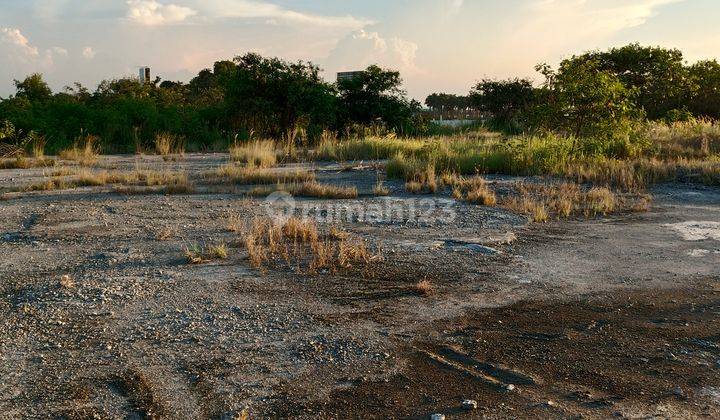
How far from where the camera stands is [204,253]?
6934 mm

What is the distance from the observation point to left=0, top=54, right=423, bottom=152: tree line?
2189cm

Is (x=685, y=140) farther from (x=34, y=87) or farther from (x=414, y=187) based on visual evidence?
(x=34, y=87)

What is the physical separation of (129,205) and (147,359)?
6.29 m

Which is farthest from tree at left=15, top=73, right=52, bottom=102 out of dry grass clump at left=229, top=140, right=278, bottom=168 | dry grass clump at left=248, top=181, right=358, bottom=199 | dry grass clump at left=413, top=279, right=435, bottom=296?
dry grass clump at left=413, top=279, right=435, bottom=296

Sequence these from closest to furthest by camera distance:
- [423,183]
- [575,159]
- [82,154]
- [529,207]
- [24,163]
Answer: [529,207], [423,183], [575,159], [24,163], [82,154]

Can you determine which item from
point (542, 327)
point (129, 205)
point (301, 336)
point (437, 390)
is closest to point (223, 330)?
point (301, 336)

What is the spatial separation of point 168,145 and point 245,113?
10.9ft

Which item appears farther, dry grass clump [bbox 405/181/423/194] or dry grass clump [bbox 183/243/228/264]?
dry grass clump [bbox 405/181/423/194]

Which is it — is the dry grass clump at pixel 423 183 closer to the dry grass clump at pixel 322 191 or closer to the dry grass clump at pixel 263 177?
the dry grass clump at pixel 322 191

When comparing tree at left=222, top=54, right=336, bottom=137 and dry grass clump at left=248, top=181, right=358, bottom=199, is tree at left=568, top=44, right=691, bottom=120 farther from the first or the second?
dry grass clump at left=248, top=181, right=358, bottom=199

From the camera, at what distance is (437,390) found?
3936 millimetres

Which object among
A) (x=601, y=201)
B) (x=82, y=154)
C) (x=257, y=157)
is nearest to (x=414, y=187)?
(x=601, y=201)

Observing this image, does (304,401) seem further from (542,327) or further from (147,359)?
(542,327)

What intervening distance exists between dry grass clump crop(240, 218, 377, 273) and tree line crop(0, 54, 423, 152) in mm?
12267
